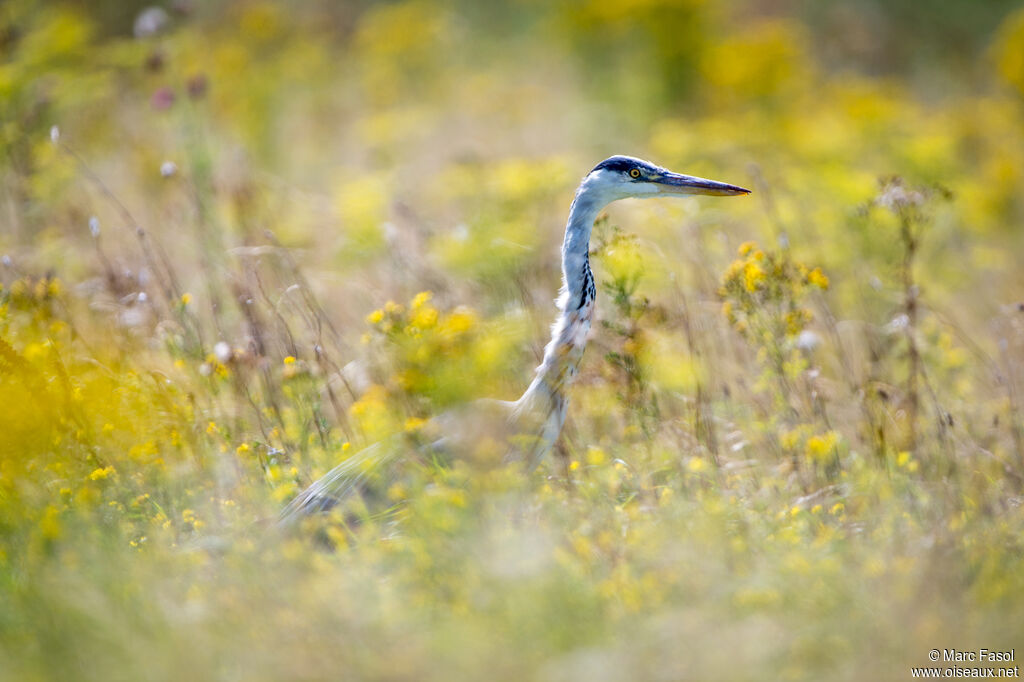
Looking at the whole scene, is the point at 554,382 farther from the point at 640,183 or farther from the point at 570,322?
the point at 640,183

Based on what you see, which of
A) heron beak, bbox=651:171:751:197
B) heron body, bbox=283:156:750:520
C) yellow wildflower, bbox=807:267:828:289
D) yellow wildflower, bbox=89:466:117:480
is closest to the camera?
heron body, bbox=283:156:750:520

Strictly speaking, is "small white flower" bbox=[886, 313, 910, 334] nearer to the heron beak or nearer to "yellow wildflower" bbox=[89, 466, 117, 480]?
the heron beak

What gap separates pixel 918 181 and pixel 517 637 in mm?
6450

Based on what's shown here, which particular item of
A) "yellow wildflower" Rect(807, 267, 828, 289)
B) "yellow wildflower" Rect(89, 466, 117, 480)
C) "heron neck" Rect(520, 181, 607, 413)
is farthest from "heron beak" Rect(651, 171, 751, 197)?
"yellow wildflower" Rect(89, 466, 117, 480)

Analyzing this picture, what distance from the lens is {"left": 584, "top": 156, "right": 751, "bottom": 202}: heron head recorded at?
12.2ft

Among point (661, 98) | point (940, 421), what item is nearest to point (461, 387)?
point (940, 421)

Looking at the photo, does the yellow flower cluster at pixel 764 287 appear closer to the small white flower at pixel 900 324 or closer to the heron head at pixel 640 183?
the heron head at pixel 640 183

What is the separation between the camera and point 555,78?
1300cm

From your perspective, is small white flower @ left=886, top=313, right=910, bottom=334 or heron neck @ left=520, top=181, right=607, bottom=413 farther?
small white flower @ left=886, top=313, right=910, bottom=334

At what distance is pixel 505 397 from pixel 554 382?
969 mm

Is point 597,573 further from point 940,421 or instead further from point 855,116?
point 855,116

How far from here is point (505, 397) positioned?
4.51 metres

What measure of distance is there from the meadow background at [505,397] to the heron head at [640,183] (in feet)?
0.86

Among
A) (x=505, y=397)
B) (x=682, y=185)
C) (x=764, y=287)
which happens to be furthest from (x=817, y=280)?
(x=505, y=397)
